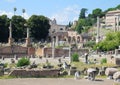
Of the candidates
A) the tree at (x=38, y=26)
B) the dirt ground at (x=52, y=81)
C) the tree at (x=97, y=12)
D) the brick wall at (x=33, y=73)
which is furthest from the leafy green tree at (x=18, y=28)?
the dirt ground at (x=52, y=81)

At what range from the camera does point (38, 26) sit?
309 ft

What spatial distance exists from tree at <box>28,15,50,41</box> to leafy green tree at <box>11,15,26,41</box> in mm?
1877

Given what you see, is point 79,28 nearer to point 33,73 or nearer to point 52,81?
point 33,73

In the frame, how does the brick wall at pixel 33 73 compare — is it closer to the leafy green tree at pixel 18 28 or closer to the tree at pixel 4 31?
the tree at pixel 4 31

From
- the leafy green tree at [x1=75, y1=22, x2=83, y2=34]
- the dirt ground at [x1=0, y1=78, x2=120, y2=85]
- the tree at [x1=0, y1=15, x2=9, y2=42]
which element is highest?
the leafy green tree at [x1=75, y1=22, x2=83, y2=34]

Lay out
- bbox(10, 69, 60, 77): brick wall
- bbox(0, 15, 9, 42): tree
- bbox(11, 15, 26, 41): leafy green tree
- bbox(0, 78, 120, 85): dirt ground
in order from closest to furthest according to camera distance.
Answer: bbox(0, 78, 120, 85): dirt ground, bbox(10, 69, 60, 77): brick wall, bbox(0, 15, 9, 42): tree, bbox(11, 15, 26, 41): leafy green tree

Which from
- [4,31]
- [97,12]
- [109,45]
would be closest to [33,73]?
[109,45]

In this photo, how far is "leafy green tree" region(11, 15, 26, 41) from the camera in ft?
295

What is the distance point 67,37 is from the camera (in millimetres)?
121438

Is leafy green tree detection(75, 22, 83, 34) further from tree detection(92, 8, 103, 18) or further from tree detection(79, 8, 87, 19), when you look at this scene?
tree detection(79, 8, 87, 19)

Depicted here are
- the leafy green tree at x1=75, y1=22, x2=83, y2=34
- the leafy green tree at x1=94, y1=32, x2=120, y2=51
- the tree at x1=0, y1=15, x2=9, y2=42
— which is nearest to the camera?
the leafy green tree at x1=94, y1=32, x2=120, y2=51

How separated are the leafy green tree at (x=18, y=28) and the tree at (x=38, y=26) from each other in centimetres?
188

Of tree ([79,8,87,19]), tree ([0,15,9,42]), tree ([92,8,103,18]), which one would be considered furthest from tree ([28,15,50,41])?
tree ([79,8,87,19])

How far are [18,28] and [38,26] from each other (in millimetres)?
5327
